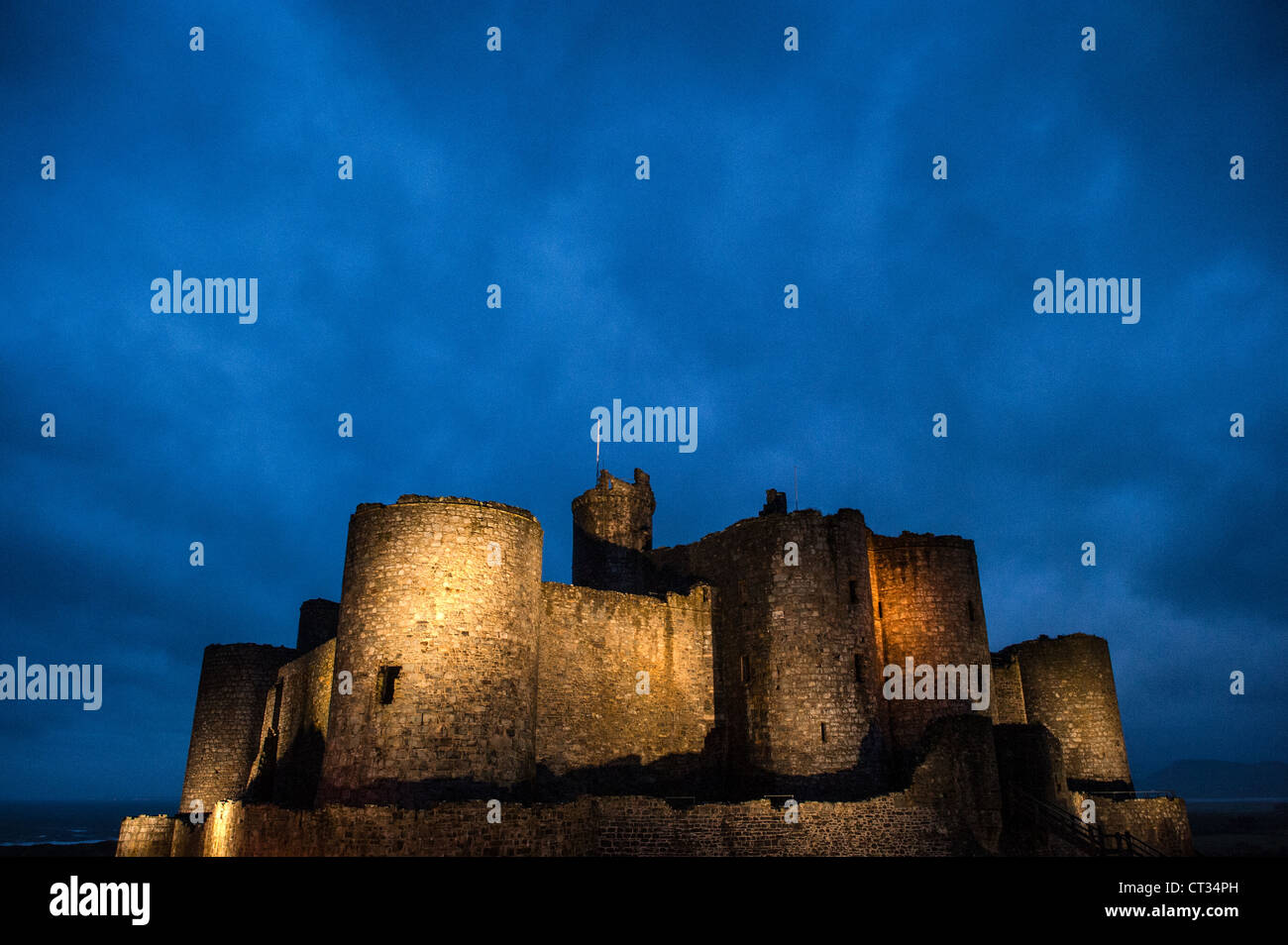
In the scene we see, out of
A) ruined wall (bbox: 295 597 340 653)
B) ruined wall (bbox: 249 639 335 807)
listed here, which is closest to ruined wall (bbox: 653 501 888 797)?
ruined wall (bbox: 249 639 335 807)

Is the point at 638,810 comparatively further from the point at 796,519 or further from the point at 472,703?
the point at 796,519

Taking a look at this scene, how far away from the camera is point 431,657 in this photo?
1894 cm

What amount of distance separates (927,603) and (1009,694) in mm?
5895

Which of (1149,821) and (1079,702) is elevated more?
(1079,702)

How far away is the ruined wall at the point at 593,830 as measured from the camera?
1605 centimetres

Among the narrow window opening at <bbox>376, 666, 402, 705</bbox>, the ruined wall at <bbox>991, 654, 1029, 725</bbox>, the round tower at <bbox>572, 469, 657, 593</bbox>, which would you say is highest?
the round tower at <bbox>572, 469, 657, 593</bbox>

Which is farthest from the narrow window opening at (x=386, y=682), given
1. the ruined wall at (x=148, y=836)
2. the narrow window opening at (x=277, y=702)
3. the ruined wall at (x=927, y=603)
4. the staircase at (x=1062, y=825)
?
the staircase at (x=1062, y=825)

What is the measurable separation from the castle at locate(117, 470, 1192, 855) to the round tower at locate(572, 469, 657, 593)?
114 mm

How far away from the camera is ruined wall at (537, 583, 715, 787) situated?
22.5 meters

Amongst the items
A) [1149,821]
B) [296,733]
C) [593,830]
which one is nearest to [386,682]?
[593,830]

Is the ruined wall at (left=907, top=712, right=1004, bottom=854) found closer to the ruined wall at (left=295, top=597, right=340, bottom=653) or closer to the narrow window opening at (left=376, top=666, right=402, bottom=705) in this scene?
the narrow window opening at (left=376, top=666, right=402, bottom=705)

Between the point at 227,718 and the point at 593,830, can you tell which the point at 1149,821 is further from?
the point at 227,718
